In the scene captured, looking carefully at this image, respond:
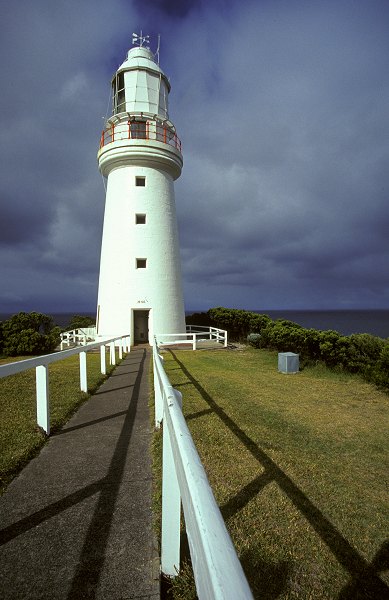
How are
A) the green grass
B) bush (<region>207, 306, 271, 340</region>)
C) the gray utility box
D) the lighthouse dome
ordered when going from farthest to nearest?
bush (<region>207, 306, 271, 340</region>)
the lighthouse dome
the gray utility box
the green grass

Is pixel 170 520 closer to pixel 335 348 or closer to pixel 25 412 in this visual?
pixel 25 412

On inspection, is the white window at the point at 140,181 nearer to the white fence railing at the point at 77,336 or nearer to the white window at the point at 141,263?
the white window at the point at 141,263

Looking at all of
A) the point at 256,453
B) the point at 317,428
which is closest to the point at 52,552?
the point at 256,453

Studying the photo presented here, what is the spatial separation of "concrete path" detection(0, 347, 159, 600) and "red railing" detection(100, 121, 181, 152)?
1890 centimetres

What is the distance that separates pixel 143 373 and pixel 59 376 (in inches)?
93.4

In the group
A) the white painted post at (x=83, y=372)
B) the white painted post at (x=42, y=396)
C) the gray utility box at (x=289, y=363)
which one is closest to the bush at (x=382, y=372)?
the gray utility box at (x=289, y=363)

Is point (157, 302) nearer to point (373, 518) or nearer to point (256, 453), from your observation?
point (256, 453)

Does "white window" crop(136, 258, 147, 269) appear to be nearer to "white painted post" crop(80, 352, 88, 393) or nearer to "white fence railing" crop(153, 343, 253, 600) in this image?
"white painted post" crop(80, 352, 88, 393)

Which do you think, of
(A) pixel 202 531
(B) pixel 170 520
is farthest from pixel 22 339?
(A) pixel 202 531

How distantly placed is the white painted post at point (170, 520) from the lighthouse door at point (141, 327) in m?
19.8

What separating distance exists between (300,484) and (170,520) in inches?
86.0

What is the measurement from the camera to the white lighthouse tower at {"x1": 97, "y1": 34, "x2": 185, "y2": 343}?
19.8m

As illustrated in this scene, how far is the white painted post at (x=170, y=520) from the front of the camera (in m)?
2.21

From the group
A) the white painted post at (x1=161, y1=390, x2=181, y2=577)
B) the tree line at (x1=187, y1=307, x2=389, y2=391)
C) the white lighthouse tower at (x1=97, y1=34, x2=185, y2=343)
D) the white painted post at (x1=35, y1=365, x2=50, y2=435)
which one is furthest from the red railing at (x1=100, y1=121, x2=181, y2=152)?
the white painted post at (x1=161, y1=390, x2=181, y2=577)
